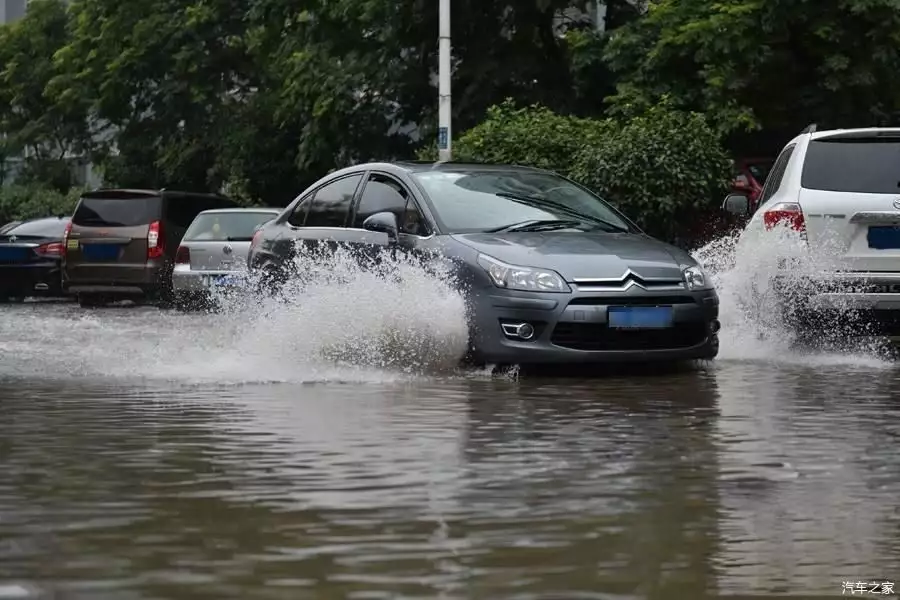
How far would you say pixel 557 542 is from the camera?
20.2 ft

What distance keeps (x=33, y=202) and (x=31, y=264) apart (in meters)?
20.7

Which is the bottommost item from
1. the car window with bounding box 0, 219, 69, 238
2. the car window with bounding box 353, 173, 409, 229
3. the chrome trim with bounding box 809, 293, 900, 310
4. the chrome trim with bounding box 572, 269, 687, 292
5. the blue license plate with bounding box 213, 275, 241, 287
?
the blue license plate with bounding box 213, 275, 241, 287

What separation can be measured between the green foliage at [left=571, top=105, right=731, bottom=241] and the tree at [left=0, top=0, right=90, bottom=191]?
26825 mm

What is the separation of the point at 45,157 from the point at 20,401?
4177cm

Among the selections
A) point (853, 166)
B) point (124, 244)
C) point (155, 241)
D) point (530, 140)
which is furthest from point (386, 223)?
point (124, 244)

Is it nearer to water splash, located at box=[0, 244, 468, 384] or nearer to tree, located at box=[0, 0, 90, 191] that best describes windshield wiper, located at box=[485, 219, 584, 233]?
water splash, located at box=[0, 244, 468, 384]

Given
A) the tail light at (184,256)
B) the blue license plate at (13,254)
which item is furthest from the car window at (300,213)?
the blue license plate at (13,254)

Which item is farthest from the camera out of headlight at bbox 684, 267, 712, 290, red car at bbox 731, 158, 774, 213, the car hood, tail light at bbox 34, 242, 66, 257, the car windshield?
tail light at bbox 34, 242, 66, 257

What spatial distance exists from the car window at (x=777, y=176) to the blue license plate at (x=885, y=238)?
1020 mm

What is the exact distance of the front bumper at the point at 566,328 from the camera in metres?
11.8

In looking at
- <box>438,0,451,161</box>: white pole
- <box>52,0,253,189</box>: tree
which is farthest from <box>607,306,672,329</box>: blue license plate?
<box>52,0,253,189</box>: tree

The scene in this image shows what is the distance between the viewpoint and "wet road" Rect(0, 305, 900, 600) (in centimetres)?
566

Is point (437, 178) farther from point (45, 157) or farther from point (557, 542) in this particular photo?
point (45, 157)

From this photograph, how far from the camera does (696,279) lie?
489 inches
